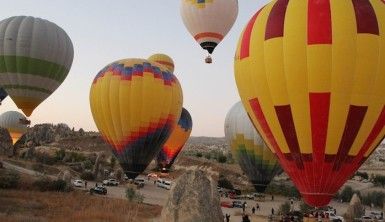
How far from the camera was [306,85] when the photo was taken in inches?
482

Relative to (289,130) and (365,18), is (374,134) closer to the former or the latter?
(289,130)

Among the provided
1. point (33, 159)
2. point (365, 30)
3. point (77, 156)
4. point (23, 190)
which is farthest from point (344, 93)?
point (77, 156)

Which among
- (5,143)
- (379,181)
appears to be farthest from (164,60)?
(379,181)

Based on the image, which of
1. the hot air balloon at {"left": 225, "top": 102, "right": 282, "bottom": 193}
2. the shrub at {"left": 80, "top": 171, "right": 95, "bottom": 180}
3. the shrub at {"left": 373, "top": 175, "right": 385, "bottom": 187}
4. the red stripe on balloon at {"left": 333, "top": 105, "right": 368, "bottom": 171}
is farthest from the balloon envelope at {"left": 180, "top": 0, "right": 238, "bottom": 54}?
the shrub at {"left": 373, "top": 175, "right": 385, "bottom": 187}

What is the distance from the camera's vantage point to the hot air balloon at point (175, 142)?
4047 cm

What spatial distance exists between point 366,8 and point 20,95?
19365 mm

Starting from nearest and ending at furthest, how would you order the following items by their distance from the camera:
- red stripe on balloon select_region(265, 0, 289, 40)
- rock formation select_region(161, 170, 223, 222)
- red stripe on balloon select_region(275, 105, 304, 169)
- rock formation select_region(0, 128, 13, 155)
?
red stripe on balloon select_region(275, 105, 304, 169) → red stripe on balloon select_region(265, 0, 289, 40) → rock formation select_region(161, 170, 223, 222) → rock formation select_region(0, 128, 13, 155)

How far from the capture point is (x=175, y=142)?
4047 cm

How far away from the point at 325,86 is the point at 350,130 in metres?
1.43

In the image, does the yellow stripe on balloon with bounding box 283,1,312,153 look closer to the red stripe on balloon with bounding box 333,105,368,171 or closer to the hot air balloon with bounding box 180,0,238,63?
the red stripe on balloon with bounding box 333,105,368,171

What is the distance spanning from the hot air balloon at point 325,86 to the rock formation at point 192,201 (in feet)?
15.5

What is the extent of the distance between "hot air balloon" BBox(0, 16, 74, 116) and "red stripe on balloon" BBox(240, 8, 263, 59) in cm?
1465

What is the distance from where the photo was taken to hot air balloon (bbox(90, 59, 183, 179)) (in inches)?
925

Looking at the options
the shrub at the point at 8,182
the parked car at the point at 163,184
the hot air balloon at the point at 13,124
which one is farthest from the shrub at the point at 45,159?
the shrub at the point at 8,182
